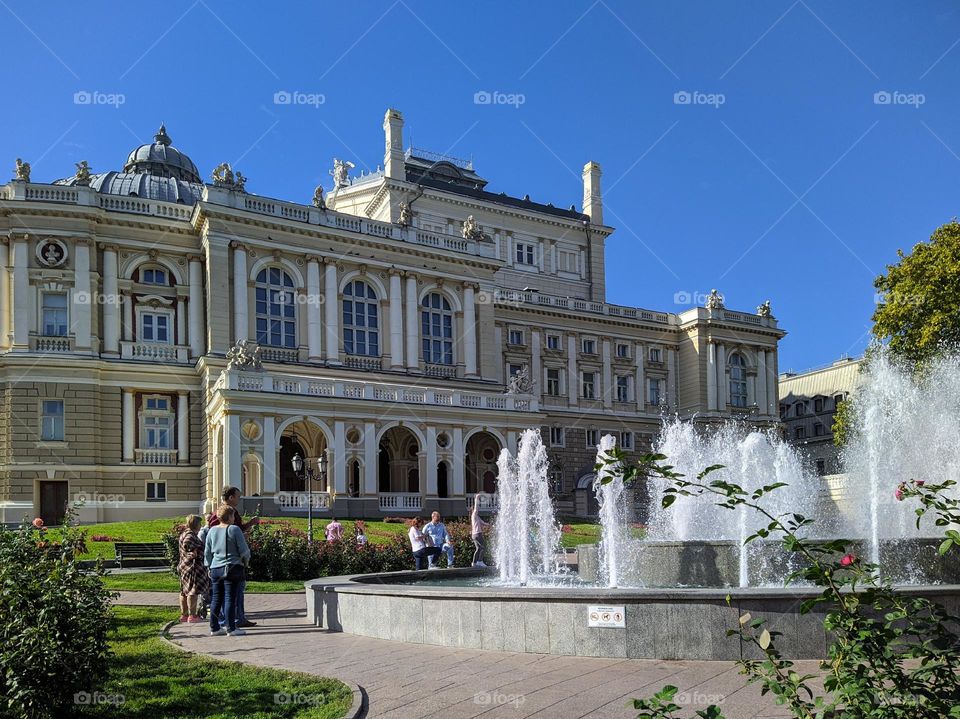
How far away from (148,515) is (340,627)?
32628 millimetres

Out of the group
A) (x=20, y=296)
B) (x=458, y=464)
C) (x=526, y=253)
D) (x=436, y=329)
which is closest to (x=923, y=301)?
(x=458, y=464)

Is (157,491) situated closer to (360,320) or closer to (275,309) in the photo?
(275,309)

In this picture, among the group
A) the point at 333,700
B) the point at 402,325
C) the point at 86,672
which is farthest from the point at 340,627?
the point at 402,325

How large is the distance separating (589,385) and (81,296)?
112ft

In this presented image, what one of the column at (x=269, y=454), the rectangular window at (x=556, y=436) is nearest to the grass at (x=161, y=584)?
the column at (x=269, y=454)

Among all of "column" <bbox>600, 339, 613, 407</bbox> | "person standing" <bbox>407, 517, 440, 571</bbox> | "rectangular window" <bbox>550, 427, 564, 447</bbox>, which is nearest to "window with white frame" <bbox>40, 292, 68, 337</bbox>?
"person standing" <bbox>407, 517, 440, 571</bbox>

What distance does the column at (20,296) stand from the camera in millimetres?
41094

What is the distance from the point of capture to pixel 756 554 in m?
13.8

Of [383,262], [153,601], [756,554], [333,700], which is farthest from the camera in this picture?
[383,262]

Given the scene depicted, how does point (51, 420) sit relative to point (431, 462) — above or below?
above

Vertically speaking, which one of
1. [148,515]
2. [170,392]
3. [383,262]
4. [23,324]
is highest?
[383,262]

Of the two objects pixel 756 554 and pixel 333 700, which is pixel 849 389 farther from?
pixel 333 700

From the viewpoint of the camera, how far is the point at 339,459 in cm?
3944

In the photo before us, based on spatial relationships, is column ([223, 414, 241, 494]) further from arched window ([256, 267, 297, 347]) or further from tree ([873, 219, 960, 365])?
tree ([873, 219, 960, 365])
